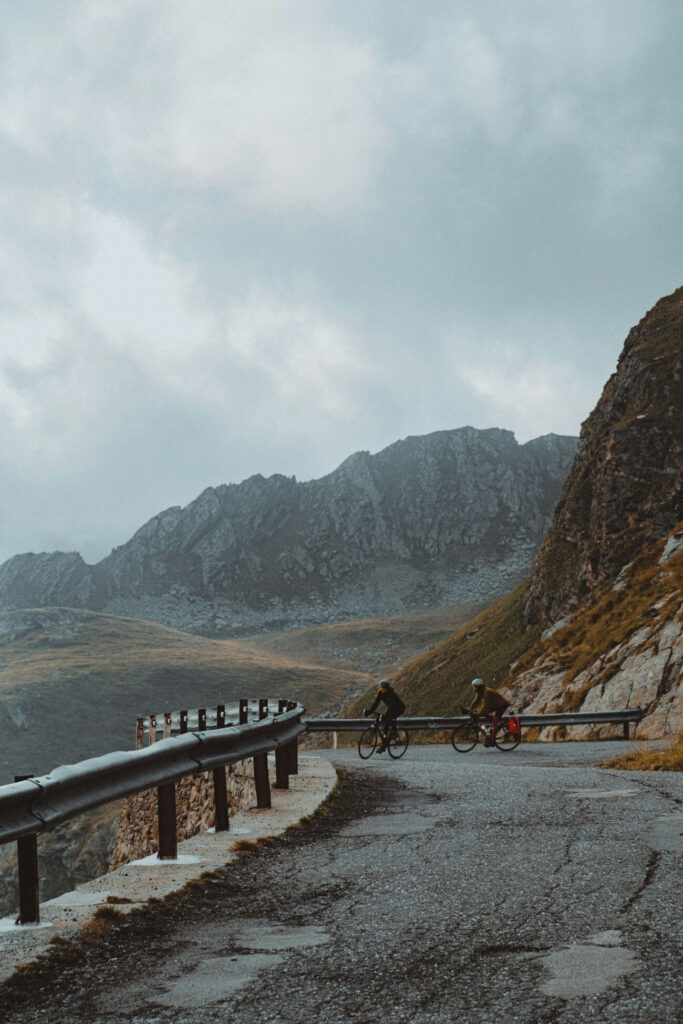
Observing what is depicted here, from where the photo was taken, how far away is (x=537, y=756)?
65.9 ft

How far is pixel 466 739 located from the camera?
2295cm

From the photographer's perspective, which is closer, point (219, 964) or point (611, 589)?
point (219, 964)

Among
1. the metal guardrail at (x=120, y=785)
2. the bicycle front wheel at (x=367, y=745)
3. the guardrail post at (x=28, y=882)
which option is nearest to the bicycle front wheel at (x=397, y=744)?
the bicycle front wheel at (x=367, y=745)

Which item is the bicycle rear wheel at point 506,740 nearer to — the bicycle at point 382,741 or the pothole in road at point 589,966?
the bicycle at point 382,741

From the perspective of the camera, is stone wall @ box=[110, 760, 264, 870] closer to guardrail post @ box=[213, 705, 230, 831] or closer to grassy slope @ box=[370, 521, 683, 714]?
guardrail post @ box=[213, 705, 230, 831]

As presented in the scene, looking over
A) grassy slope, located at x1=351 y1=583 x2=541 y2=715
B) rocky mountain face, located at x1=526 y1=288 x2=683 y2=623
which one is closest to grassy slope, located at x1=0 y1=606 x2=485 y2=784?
grassy slope, located at x1=351 y1=583 x2=541 y2=715

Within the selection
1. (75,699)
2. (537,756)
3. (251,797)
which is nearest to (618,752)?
(537,756)

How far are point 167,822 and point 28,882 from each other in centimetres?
198

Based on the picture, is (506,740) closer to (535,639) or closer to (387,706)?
(387,706)

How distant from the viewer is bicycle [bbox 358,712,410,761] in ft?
70.4

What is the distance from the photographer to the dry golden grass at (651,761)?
47.2 feet

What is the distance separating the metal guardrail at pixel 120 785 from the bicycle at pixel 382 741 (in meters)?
11.2

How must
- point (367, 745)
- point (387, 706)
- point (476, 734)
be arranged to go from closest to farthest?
point (387, 706) → point (367, 745) → point (476, 734)

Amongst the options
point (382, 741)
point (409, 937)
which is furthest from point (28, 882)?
point (382, 741)
